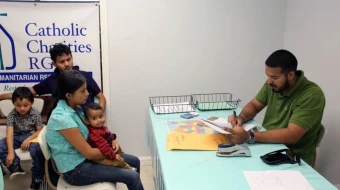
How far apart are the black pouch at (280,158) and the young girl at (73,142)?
0.85 meters

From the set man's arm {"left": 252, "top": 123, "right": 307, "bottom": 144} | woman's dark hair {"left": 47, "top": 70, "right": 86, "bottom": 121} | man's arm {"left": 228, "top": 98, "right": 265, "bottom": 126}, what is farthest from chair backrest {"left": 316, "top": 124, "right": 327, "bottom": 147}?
woman's dark hair {"left": 47, "top": 70, "right": 86, "bottom": 121}

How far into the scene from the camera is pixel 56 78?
2535 mm

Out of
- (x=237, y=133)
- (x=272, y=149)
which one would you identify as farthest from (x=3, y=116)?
(x=272, y=149)

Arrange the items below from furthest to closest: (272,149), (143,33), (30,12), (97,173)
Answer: (143,33) → (30,12) → (97,173) → (272,149)

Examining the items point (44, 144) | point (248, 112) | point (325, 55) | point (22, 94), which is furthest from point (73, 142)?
point (325, 55)

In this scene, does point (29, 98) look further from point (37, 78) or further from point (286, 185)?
point (286, 185)

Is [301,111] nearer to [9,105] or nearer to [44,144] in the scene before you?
[44,144]

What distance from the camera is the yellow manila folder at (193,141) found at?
165 cm

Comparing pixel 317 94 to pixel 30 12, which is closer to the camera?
pixel 317 94

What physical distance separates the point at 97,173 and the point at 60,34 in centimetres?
149

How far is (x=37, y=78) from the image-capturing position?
275cm

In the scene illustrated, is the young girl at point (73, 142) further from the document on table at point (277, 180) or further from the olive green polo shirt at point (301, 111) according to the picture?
the olive green polo shirt at point (301, 111)

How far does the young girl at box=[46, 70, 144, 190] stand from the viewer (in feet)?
5.47

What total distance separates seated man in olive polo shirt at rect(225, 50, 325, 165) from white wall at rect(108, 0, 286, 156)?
93 centimetres
